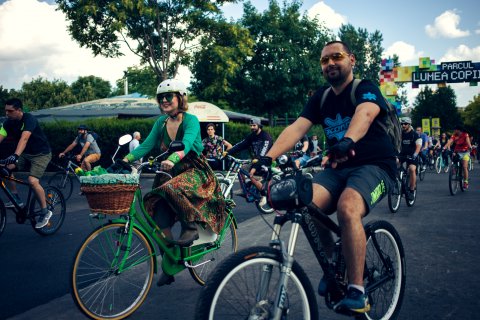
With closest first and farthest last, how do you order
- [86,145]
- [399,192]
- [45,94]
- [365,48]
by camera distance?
1. [399,192]
2. [86,145]
3. [45,94]
4. [365,48]

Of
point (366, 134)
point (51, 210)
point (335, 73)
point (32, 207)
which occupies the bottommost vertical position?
point (51, 210)

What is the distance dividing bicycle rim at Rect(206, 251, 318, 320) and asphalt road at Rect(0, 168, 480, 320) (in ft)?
4.25

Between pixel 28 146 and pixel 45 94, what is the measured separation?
7298cm

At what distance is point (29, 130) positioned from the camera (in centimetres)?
711

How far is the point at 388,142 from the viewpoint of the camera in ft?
10.8

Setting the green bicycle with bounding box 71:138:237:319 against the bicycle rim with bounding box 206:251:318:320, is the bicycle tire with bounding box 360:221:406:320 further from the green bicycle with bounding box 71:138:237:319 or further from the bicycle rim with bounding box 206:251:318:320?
the green bicycle with bounding box 71:138:237:319

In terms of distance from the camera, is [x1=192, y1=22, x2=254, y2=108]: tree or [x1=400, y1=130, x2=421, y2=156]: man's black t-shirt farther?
[x1=192, y1=22, x2=254, y2=108]: tree

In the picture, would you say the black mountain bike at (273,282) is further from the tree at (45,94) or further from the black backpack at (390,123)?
the tree at (45,94)

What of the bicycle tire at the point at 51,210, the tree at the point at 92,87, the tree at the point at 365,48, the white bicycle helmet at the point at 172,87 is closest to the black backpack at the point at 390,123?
the white bicycle helmet at the point at 172,87

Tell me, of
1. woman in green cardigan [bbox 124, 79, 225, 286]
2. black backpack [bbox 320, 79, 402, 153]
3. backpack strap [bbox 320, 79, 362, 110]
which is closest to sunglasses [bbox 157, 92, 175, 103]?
woman in green cardigan [bbox 124, 79, 225, 286]

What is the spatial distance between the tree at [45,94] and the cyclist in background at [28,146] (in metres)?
68.4

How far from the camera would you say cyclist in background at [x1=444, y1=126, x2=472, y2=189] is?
12.4 m

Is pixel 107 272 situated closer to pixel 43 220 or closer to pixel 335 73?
pixel 335 73

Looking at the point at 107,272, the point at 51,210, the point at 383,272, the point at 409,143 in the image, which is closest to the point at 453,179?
the point at 409,143
